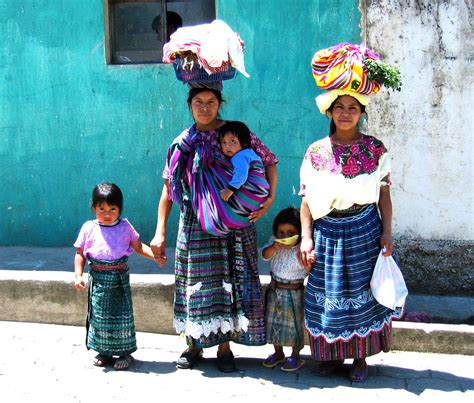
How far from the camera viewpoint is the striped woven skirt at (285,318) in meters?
4.19

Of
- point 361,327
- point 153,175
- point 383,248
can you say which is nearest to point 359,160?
point 383,248

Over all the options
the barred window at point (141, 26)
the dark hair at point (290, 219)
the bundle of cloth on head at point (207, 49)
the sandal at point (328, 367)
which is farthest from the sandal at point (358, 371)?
the barred window at point (141, 26)

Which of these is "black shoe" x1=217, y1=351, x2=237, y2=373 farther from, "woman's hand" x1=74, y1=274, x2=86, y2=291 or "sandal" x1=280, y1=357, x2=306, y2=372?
"woman's hand" x1=74, y1=274, x2=86, y2=291

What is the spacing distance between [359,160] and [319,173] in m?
0.22

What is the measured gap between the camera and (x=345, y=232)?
13.1 feet

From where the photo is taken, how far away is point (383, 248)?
3.99 m

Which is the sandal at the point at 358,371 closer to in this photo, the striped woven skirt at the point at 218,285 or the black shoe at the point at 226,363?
the striped woven skirt at the point at 218,285

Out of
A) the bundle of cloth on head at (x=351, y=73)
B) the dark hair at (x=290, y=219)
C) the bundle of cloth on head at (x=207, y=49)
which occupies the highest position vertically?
the bundle of cloth on head at (x=207, y=49)

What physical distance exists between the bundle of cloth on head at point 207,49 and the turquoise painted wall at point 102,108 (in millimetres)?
1763

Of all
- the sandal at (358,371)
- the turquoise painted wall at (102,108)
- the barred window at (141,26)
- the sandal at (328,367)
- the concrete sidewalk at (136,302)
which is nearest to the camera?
the sandal at (358,371)

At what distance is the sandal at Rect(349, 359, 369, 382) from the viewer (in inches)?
162

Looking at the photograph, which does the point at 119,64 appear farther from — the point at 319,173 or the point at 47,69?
the point at 319,173

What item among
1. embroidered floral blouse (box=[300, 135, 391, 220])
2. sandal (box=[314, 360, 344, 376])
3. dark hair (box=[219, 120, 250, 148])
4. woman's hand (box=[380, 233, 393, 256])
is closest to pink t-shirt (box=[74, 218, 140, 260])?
dark hair (box=[219, 120, 250, 148])

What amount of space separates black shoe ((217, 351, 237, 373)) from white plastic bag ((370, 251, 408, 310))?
0.94 m
